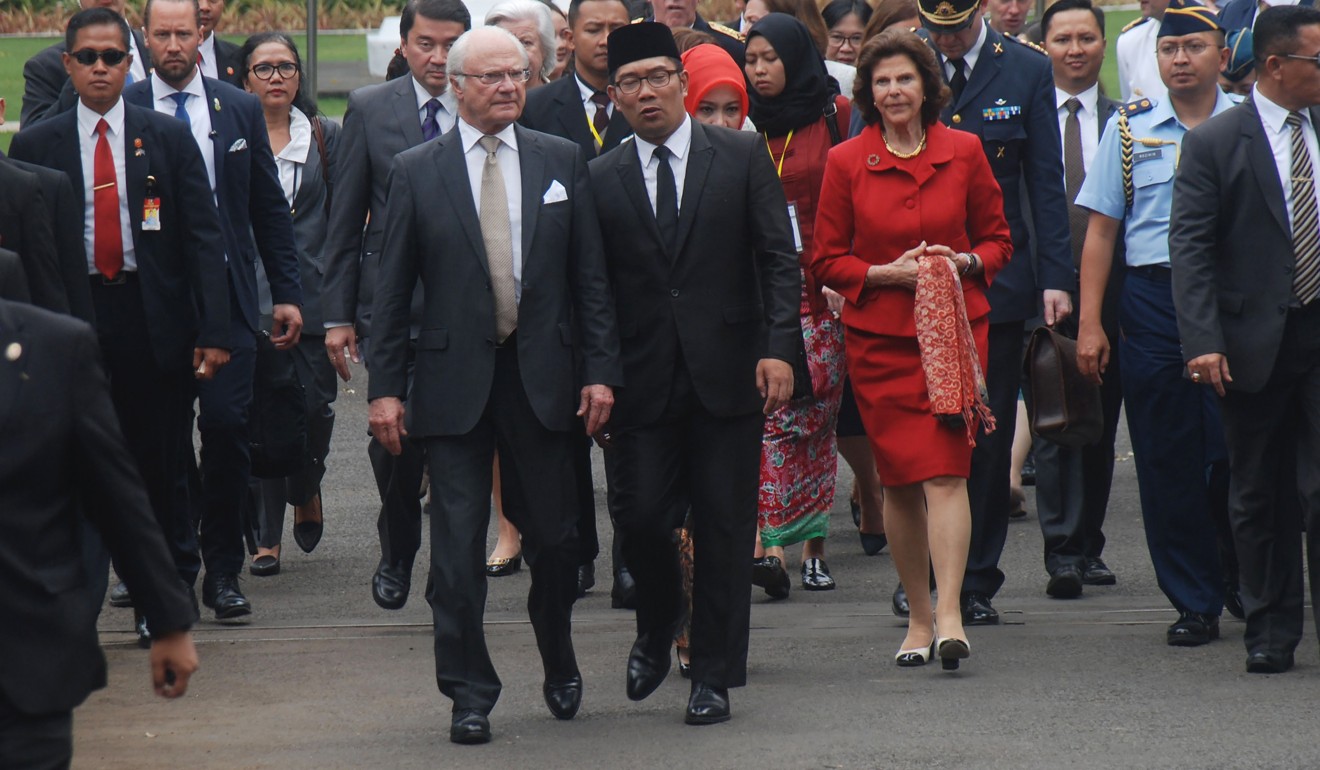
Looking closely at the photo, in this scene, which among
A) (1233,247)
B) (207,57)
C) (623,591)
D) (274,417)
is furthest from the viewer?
(207,57)

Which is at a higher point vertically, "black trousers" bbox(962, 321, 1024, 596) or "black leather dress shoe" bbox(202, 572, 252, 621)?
"black trousers" bbox(962, 321, 1024, 596)

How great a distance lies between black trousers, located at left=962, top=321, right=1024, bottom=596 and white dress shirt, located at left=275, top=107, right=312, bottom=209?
3.33 m

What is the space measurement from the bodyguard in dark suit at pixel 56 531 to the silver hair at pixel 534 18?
17.6 feet

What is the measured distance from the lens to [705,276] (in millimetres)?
6492

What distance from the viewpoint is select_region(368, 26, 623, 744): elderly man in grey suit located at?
250 inches

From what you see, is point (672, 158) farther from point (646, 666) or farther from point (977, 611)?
point (977, 611)

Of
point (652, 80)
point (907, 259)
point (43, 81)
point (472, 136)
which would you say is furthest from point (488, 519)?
point (43, 81)

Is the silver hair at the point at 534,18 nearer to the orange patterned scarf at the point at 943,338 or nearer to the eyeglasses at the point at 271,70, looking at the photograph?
the eyeglasses at the point at 271,70

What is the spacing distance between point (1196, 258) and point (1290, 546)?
1.04m

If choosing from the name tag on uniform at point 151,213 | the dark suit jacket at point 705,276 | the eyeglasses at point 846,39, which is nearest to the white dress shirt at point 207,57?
the name tag on uniform at point 151,213

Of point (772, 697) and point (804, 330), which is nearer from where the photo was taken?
point (772, 697)

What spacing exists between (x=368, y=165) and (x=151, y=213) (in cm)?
81

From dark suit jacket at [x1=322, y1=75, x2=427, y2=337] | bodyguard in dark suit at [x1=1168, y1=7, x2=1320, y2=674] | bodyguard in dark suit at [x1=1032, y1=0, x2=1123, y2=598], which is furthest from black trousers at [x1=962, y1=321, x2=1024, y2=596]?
dark suit jacket at [x1=322, y1=75, x2=427, y2=337]

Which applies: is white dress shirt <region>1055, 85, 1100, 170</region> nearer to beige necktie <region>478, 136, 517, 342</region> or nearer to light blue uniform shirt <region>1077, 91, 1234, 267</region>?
light blue uniform shirt <region>1077, 91, 1234, 267</region>
